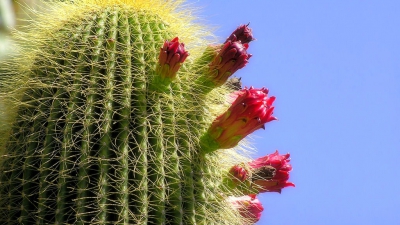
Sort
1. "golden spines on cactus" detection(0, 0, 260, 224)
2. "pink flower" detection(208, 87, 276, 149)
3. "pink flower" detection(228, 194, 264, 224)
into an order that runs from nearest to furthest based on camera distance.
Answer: "golden spines on cactus" detection(0, 0, 260, 224) → "pink flower" detection(208, 87, 276, 149) → "pink flower" detection(228, 194, 264, 224)

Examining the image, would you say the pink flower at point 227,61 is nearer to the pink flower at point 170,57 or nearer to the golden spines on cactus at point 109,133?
the golden spines on cactus at point 109,133

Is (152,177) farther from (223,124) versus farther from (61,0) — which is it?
(61,0)

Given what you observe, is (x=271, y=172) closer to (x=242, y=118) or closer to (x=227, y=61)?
(x=242, y=118)

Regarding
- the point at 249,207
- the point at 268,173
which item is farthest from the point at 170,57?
the point at 249,207

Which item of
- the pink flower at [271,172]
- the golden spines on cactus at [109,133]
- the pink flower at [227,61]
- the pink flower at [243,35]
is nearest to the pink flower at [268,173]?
the pink flower at [271,172]

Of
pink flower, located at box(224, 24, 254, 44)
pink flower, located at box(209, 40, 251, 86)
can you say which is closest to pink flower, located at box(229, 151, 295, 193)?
pink flower, located at box(209, 40, 251, 86)

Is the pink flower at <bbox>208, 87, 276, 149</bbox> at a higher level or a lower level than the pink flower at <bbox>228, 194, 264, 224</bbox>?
higher

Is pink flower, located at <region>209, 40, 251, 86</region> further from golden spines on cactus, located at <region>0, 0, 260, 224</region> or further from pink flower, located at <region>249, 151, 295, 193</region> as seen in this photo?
pink flower, located at <region>249, 151, 295, 193</region>
